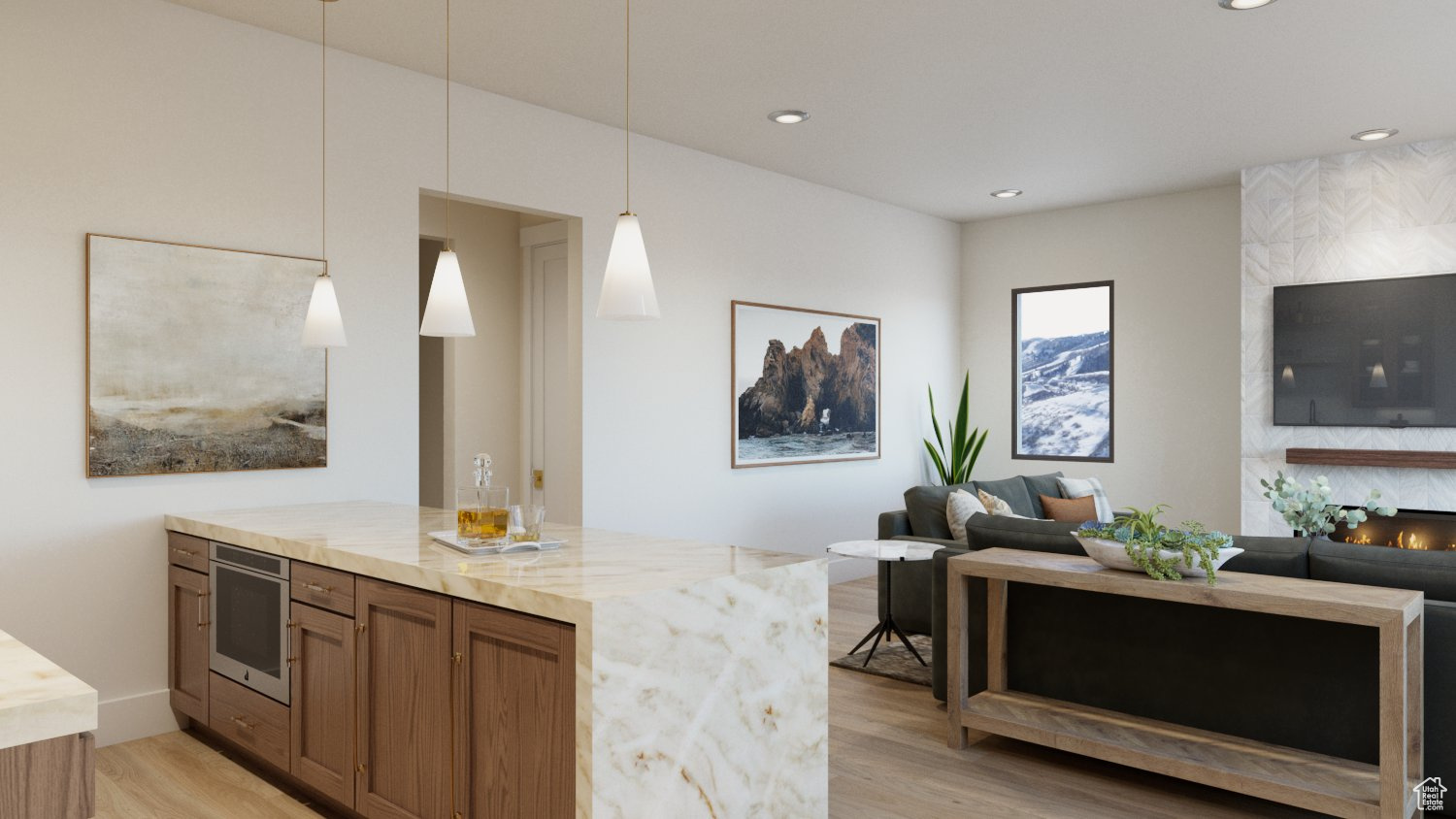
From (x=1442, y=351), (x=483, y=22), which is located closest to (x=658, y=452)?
(x=483, y=22)

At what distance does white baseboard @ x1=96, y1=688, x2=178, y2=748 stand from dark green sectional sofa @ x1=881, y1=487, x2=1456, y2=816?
3.25 metres

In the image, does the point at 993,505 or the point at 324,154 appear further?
the point at 993,505

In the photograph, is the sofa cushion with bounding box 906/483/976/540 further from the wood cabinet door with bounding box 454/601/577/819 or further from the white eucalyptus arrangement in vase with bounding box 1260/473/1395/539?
the wood cabinet door with bounding box 454/601/577/819

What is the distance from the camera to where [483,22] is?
387 centimetres

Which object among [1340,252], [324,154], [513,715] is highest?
[324,154]

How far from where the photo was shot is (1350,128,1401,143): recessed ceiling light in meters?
5.42

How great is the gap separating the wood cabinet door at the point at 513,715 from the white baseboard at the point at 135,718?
199cm

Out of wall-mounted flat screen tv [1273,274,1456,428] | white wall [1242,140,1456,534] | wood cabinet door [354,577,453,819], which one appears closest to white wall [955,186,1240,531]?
white wall [1242,140,1456,534]

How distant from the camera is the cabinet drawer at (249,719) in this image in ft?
9.96

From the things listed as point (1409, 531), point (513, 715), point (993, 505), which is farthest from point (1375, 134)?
point (513, 715)

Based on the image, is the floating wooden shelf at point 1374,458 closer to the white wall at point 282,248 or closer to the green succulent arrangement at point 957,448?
the green succulent arrangement at point 957,448

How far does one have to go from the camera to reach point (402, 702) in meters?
2.58

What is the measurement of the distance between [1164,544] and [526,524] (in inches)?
78.9

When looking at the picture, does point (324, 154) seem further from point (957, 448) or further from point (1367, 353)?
point (1367, 353)
